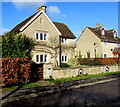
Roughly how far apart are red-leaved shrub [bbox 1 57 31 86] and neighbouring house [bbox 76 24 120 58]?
82.9 ft

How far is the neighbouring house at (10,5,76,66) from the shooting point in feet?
73.9

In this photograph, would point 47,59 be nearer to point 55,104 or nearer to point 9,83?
point 9,83

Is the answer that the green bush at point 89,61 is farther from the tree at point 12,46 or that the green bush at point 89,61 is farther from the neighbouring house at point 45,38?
the tree at point 12,46

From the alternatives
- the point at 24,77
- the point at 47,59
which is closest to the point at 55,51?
the point at 47,59

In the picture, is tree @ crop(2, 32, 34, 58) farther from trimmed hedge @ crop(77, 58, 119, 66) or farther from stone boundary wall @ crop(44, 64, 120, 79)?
trimmed hedge @ crop(77, 58, 119, 66)

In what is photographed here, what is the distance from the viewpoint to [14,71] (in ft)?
40.0

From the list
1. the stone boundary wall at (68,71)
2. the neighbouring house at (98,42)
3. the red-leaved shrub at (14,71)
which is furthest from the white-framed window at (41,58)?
the neighbouring house at (98,42)

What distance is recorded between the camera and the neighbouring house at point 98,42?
35344 millimetres

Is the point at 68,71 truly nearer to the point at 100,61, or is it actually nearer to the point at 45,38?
the point at 45,38

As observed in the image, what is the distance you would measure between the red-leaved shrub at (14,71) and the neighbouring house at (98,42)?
25279mm

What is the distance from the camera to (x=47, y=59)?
24.1 metres

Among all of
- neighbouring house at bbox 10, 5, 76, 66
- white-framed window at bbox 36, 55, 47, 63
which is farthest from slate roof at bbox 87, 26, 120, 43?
white-framed window at bbox 36, 55, 47, 63

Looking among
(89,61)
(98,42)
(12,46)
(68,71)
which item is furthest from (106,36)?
(12,46)

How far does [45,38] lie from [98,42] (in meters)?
16.3
